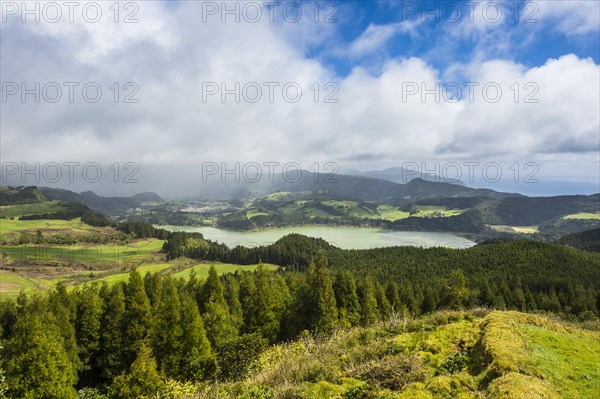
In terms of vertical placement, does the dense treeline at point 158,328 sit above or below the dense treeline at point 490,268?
above

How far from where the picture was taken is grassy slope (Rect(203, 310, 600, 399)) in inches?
442

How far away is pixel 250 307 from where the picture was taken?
42.7 m

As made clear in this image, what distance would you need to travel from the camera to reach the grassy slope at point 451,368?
1122 cm

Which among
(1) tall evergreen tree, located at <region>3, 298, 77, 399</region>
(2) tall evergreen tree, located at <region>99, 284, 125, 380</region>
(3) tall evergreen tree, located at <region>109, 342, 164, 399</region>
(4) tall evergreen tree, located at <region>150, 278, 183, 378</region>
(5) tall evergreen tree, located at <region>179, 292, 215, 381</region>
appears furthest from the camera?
(2) tall evergreen tree, located at <region>99, 284, 125, 380</region>

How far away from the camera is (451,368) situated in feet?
44.2

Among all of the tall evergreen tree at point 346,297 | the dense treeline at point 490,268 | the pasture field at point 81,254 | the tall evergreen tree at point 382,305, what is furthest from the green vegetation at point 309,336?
the pasture field at point 81,254

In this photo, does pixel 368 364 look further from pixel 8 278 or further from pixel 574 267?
pixel 8 278

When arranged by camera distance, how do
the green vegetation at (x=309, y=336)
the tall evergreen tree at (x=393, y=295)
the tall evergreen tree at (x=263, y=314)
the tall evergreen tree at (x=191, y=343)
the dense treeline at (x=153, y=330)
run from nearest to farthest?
the green vegetation at (x=309, y=336) → the dense treeline at (x=153, y=330) → the tall evergreen tree at (x=191, y=343) → the tall evergreen tree at (x=263, y=314) → the tall evergreen tree at (x=393, y=295)

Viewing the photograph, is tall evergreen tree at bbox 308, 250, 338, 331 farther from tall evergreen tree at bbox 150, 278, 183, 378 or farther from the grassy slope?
the grassy slope

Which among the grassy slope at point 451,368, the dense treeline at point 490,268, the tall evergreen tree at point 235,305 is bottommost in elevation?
the dense treeline at point 490,268

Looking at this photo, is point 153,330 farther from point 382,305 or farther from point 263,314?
point 382,305

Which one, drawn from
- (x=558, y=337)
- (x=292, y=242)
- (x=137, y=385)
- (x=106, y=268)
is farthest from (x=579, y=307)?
(x=106, y=268)

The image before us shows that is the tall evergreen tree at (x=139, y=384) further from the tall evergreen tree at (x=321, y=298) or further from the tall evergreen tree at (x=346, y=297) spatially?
the tall evergreen tree at (x=346, y=297)

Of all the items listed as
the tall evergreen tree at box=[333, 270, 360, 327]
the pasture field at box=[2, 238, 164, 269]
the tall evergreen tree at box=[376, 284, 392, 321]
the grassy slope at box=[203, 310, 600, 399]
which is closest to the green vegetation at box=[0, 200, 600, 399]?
the grassy slope at box=[203, 310, 600, 399]
